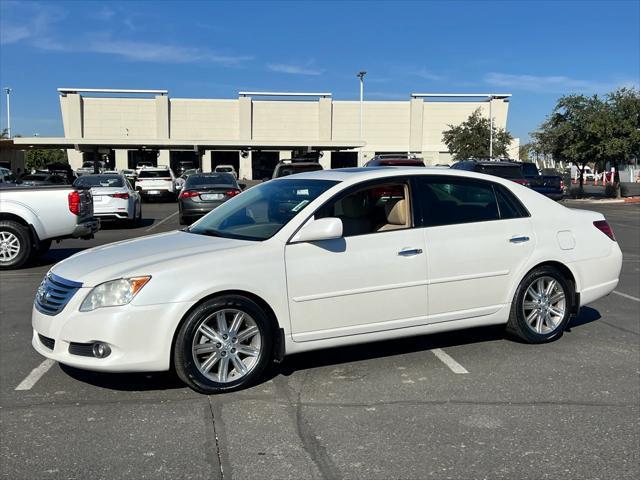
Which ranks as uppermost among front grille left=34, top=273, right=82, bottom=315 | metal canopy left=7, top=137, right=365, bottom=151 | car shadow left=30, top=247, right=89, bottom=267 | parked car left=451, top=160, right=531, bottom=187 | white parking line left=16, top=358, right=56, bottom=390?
metal canopy left=7, top=137, right=365, bottom=151

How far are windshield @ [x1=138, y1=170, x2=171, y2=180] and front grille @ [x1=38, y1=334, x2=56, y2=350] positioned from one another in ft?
80.6

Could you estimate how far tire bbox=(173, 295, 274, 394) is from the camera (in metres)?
4.52

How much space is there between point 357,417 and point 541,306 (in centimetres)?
249

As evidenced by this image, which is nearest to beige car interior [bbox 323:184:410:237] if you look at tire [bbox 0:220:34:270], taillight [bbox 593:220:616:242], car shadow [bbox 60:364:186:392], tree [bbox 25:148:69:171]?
car shadow [bbox 60:364:186:392]

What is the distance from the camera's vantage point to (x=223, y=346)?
4.65 metres

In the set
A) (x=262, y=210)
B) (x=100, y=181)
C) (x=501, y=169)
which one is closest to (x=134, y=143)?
(x=100, y=181)

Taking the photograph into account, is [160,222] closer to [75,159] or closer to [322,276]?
[322,276]

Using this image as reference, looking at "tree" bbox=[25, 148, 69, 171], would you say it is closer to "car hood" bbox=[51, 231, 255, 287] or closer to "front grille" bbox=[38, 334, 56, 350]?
"car hood" bbox=[51, 231, 255, 287]

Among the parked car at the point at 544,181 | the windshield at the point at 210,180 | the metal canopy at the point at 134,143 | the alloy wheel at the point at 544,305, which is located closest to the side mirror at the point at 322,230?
the alloy wheel at the point at 544,305

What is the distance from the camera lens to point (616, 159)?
3297 cm

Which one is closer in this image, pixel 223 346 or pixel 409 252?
pixel 223 346

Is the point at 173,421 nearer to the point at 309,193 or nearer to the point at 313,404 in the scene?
the point at 313,404

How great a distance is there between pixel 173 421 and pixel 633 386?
3.43 m

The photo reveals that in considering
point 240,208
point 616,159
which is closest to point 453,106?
point 616,159
